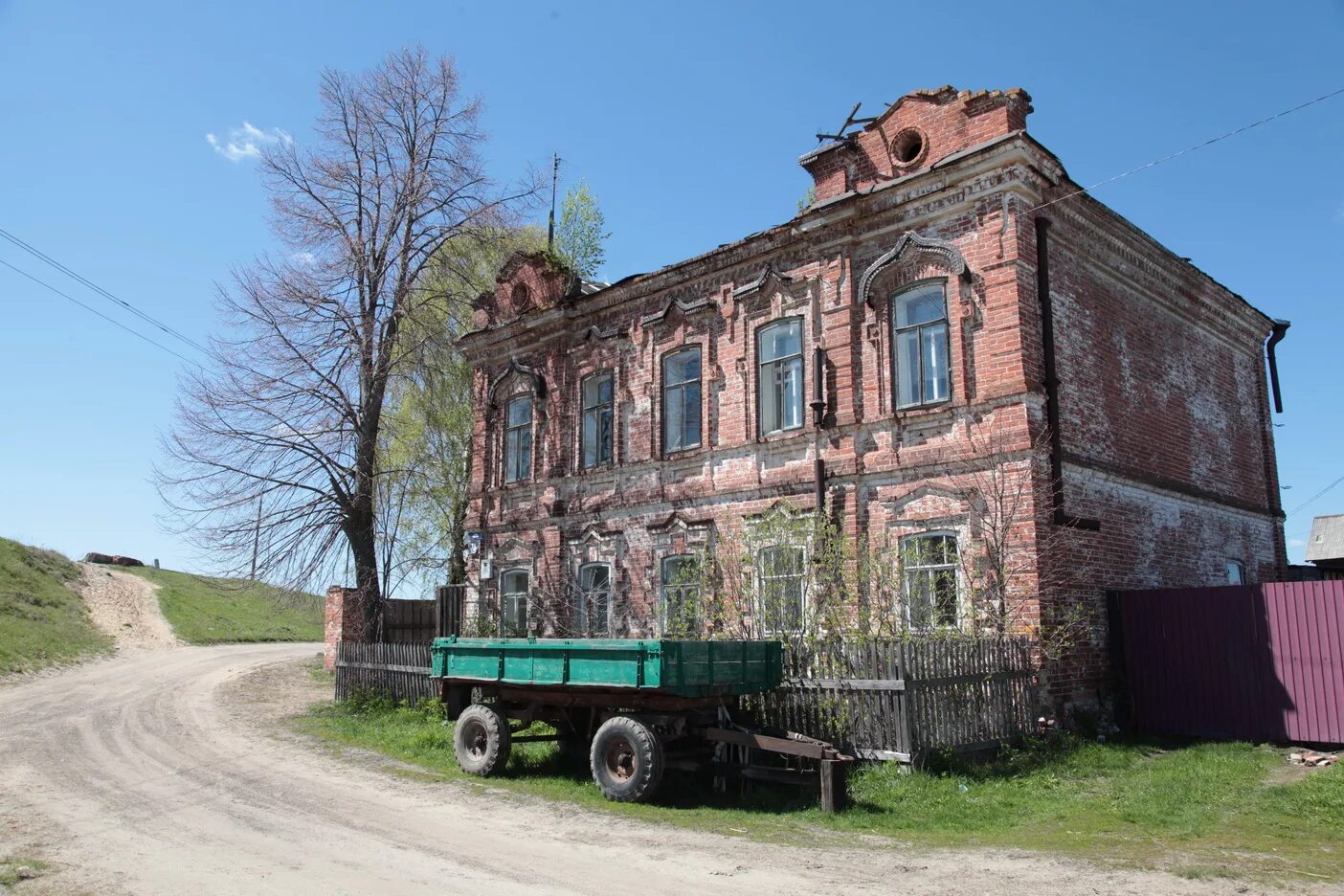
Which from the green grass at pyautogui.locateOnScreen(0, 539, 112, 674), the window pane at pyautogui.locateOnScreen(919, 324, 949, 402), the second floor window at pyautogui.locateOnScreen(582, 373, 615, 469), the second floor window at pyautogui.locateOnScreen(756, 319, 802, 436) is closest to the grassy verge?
the window pane at pyautogui.locateOnScreen(919, 324, 949, 402)

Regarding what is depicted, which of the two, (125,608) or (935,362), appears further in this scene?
(125,608)

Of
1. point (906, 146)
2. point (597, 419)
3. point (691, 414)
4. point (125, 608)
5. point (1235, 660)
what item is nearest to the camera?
point (1235, 660)

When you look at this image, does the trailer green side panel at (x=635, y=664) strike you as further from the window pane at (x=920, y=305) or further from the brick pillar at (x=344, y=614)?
the brick pillar at (x=344, y=614)

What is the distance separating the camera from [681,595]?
16672mm

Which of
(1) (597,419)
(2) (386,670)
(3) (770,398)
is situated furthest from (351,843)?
(1) (597,419)

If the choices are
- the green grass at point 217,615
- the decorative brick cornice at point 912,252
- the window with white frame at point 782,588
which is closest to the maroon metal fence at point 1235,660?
the window with white frame at point 782,588

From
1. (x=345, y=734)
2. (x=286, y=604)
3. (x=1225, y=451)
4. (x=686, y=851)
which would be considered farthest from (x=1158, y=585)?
(x=286, y=604)

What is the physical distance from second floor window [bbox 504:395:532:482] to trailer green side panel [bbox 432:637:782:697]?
891 centimetres

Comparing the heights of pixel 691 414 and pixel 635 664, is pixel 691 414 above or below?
above

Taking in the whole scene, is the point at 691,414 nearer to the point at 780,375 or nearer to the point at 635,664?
the point at 780,375

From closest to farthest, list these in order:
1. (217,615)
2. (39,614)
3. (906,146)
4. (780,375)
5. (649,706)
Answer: (649,706), (906,146), (780,375), (39,614), (217,615)

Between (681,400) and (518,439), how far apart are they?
481 cm

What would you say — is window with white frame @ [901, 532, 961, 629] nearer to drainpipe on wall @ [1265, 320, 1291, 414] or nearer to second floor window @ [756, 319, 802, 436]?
second floor window @ [756, 319, 802, 436]

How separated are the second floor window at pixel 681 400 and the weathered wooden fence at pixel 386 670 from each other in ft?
19.2
